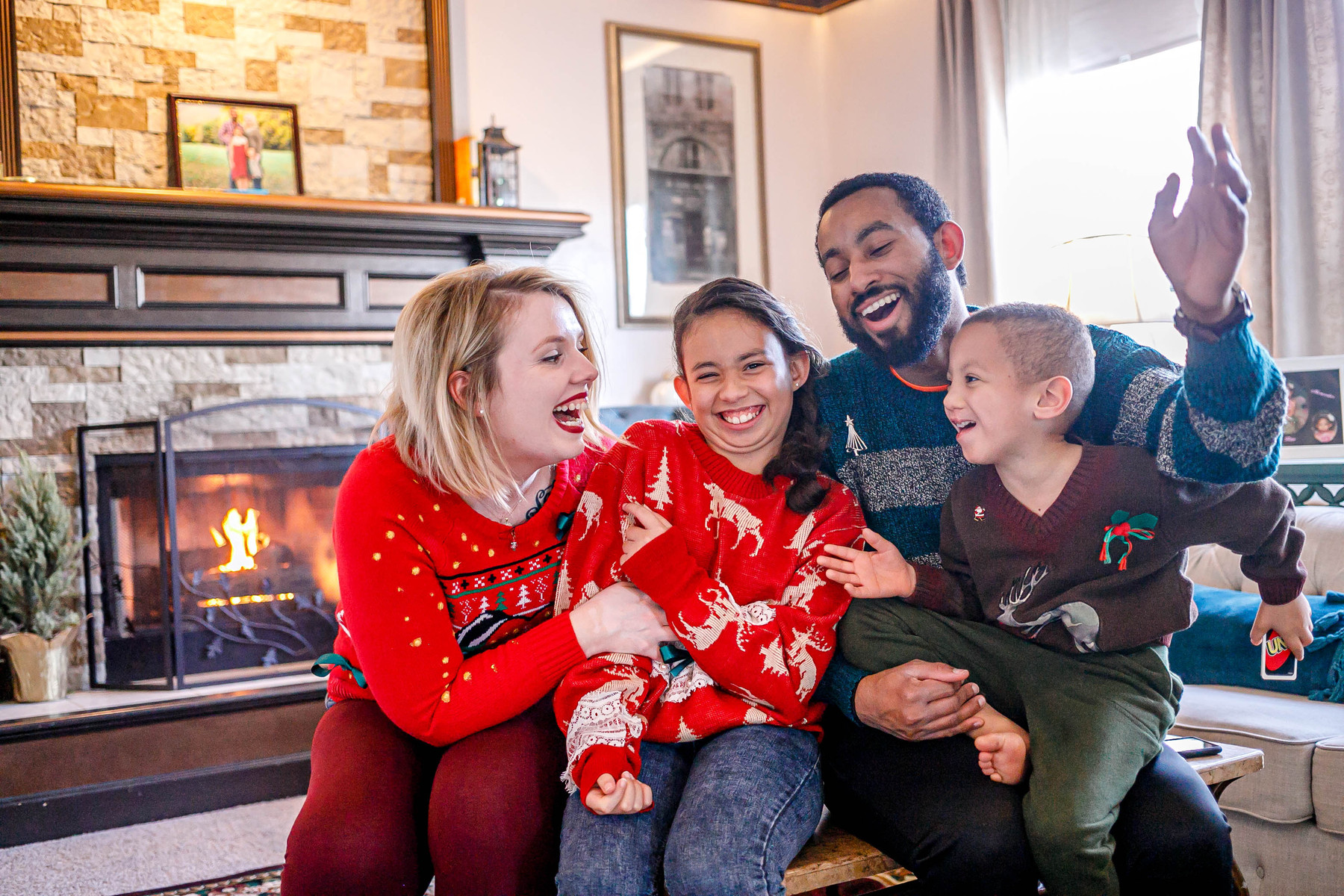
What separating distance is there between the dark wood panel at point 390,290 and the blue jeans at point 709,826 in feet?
7.84


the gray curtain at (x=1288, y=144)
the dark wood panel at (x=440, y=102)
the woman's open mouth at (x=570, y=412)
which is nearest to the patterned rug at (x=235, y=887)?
the woman's open mouth at (x=570, y=412)

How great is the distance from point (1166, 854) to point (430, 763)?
96 centimetres

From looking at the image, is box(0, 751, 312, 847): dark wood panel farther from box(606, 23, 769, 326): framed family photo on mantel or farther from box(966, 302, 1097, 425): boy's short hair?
box(966, 302, 1097, 425): boy's short hair

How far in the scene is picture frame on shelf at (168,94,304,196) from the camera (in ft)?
10.8

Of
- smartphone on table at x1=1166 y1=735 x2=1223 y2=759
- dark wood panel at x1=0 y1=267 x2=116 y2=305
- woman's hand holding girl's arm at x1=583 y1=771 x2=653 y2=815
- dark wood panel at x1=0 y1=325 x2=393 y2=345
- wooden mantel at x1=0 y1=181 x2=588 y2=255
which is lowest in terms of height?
smartphone on table at x1=1166 y1=735 x2=1223 y2=759

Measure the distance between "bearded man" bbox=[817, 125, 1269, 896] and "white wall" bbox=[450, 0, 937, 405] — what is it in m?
1.98

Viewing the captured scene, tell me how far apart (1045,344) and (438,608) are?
90cm

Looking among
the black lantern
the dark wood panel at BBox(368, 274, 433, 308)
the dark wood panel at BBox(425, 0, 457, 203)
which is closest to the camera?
the dark wood panel at BBox(368, 274, 433, 308)

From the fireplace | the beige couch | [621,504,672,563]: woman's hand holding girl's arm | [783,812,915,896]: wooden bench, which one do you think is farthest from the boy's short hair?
the fireplace

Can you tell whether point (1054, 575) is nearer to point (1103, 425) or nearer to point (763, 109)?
point (1103, 425)

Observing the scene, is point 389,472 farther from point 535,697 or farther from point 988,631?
point 988,631

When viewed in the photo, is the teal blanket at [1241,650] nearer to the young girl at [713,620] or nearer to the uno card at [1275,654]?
the uno card at [1275,654]

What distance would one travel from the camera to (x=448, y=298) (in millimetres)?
1533

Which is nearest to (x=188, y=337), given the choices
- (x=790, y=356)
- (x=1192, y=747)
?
(x=790, y=356)
